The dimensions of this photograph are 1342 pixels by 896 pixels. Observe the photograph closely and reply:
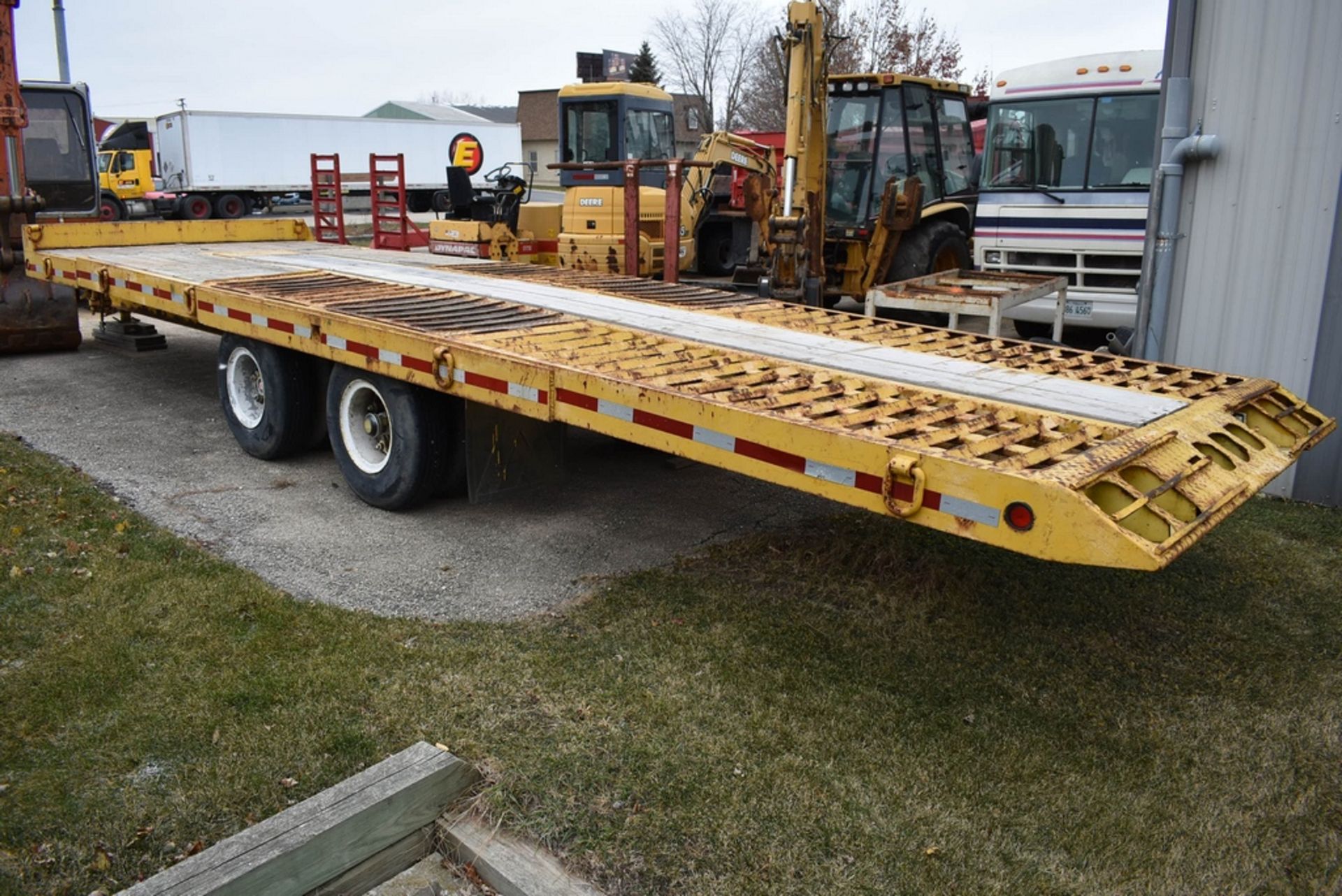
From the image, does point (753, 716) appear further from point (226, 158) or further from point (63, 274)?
point (226, 158)

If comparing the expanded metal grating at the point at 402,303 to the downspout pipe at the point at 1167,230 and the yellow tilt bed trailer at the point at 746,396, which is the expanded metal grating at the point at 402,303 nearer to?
the yellow tilt bed trailer at the point at 746,396

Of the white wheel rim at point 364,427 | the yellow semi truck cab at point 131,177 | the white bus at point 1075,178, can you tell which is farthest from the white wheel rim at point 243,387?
the yellow semi truck cab at point 131,177

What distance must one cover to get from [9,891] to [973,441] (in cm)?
319

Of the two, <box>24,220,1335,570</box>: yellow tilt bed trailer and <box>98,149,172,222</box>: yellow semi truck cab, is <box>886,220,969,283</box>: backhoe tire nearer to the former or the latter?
<box>24,220,1335,570</box>: yellow tilt bed trailer

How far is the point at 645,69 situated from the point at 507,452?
5418 centimetres

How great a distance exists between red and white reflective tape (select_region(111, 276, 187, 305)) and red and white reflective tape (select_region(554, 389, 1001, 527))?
3.97m

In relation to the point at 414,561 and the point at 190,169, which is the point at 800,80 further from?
the point at 190,169

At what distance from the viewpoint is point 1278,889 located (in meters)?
3.12

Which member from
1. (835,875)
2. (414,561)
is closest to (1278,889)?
(835,875)

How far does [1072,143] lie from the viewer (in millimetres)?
10812

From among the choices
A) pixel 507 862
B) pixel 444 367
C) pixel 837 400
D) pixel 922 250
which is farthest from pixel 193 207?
pixel 507 862

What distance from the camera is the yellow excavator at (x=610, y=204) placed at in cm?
1227

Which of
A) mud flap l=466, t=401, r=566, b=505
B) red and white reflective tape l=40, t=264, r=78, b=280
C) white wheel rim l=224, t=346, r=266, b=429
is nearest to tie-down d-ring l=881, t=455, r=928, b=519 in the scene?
mud flap l=466, t=401, r=566, b=505

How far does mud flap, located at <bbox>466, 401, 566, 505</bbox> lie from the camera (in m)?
5.92
